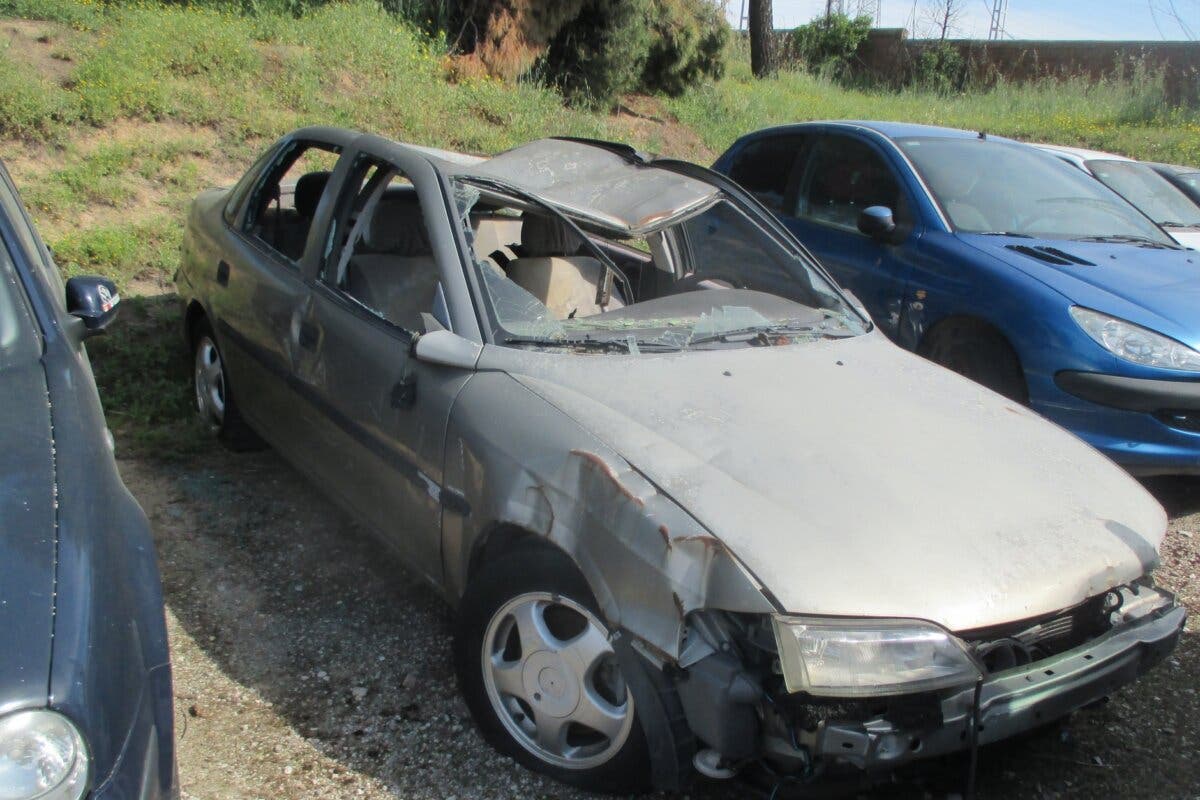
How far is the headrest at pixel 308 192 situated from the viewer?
443cm

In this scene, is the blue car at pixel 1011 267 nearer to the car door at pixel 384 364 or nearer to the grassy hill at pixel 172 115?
the car door at pixel 384 364

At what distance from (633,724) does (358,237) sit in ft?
7.12

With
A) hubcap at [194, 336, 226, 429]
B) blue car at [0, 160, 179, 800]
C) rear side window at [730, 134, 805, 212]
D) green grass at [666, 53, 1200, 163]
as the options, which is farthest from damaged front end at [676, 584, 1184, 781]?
green grass at [666, 53, 1200, 163]

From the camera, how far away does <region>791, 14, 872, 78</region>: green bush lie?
24.8 meters

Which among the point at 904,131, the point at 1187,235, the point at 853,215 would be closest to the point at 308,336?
the point at 853,215

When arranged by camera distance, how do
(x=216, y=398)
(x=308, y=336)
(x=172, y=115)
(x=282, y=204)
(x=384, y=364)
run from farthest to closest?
(x=172, y=115), (x=216, y=398), (x=282, y=204), (x=308, y=336), (x=384, y=364)

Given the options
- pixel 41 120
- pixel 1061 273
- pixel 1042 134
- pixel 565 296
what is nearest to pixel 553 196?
pixel 565 296

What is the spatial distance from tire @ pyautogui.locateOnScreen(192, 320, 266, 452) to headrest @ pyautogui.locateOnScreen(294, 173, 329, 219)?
0.73m

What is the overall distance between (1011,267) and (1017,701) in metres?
3.04

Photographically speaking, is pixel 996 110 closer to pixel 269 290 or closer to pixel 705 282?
pixel 705 282

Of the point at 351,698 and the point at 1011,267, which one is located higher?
the point at 1011,267

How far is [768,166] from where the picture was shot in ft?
21.5

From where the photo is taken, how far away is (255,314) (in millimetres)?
4109

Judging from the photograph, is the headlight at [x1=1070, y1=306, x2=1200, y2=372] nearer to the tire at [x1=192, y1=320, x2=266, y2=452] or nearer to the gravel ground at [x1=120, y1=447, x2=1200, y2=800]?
the gravel ground at [x1=120, y1=447, x2=1200, y2=800]
